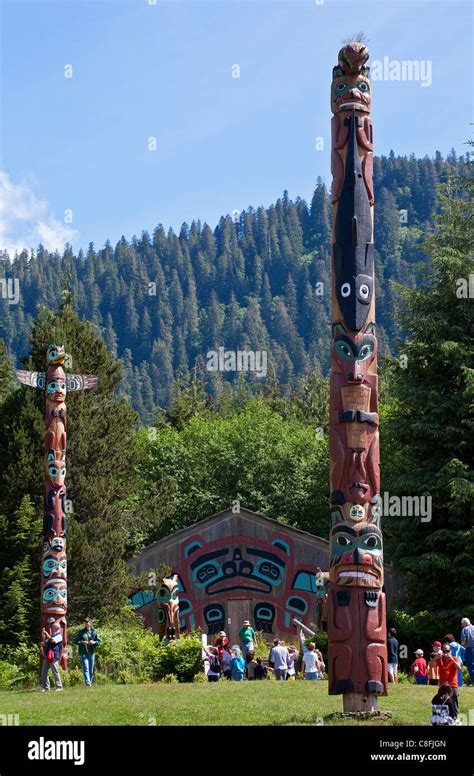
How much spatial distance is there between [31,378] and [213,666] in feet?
30.6

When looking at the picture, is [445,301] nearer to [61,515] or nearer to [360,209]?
[61,515]

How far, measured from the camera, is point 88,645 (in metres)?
25.0

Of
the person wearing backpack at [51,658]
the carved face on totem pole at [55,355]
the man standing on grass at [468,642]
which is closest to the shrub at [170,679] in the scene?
the person wearing backpack at [51,658]

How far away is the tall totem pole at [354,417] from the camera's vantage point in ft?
58.1

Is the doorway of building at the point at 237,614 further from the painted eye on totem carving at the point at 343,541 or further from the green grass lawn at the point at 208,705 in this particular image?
the painted eye on totem carving at the point at 343,541

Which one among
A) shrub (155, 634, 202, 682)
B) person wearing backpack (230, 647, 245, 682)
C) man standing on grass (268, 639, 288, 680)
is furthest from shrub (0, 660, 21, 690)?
man standing on grass (268, 639, 288, 680)

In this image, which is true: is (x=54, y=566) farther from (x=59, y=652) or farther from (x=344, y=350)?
(x=344, y=350)

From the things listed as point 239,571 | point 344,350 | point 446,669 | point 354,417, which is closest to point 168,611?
point 239,571

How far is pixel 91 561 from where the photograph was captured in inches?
1398

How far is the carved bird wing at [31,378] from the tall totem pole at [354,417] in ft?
42.9
